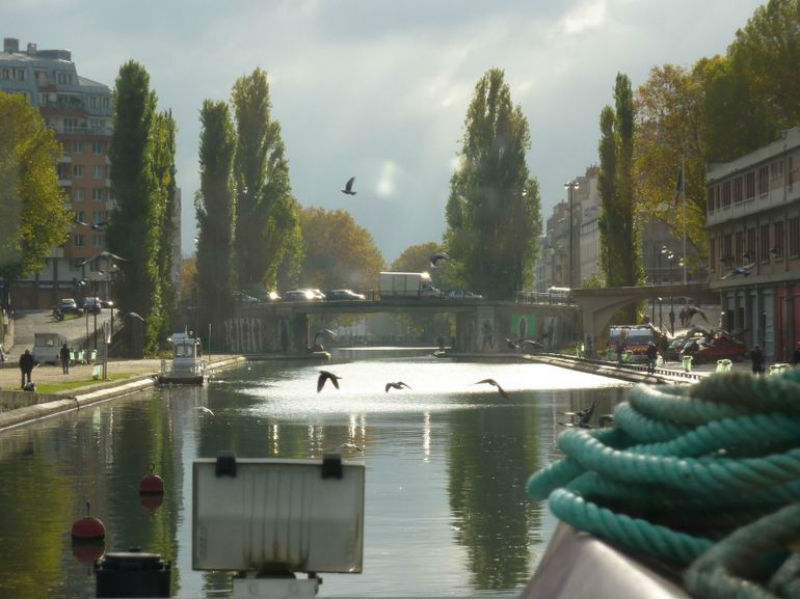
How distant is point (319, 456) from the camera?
3027 cm

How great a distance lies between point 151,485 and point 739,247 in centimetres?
6580

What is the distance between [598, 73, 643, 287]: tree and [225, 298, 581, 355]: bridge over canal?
22459 mm

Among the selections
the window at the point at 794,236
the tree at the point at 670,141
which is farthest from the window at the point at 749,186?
the tree at the point at 670,141

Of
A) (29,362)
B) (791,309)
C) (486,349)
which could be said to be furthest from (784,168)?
(486,349)

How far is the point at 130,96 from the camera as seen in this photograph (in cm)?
9344

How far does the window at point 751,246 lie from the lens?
82.0 metres

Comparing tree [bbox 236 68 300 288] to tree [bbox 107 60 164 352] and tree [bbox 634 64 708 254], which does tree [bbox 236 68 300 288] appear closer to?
tree [bbox 107 60 164 352]

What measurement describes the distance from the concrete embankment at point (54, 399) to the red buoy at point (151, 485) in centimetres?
1707

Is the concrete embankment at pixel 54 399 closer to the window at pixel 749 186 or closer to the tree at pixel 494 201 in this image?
the window at pixel 749 186

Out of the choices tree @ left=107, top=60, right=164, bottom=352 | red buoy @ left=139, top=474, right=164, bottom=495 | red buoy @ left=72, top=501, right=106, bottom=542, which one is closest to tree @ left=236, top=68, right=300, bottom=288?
tree @ left=107, top=60, right=164, bottom=352

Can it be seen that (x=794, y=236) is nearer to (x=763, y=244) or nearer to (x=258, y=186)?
(x=763, y=244)

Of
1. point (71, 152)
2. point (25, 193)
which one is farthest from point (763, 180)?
point (71, 152)

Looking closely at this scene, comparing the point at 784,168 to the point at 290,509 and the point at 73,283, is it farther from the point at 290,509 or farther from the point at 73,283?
the point at 73,283

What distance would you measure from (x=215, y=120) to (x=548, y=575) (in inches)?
4292
